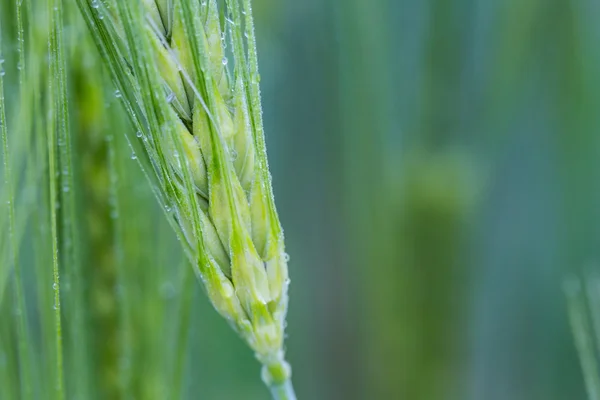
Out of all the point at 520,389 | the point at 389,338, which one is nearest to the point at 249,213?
the point at 389,338

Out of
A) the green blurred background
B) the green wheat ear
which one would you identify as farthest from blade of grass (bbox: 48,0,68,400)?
the green blurred background

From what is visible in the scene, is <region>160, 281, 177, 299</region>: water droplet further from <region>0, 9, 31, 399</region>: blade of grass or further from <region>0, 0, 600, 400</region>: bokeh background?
<region>0, 9, 31, 399</region>: blade of grass

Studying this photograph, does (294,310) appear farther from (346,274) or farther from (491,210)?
(491,210)

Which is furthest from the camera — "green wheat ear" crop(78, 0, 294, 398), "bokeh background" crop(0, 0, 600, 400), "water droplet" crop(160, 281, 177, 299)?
"bokeh background" crop(0, 0, 600, 400)

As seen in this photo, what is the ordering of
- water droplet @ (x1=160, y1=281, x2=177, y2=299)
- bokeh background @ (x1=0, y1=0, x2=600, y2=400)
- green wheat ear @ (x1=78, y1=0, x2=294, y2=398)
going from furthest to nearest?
bokeh background @ (x1=0, y1=0, x2=600, y2=400), water droplet @ (x1=160, y1=281, x2=177, y2=299), green wheat ear @ (x1=78, y1=0, x2=294, y2=398)

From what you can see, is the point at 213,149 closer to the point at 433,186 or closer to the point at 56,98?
the point at 56,98

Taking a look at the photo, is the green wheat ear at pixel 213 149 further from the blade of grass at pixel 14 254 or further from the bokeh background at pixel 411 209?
the bokeh background at pixel 411 209
